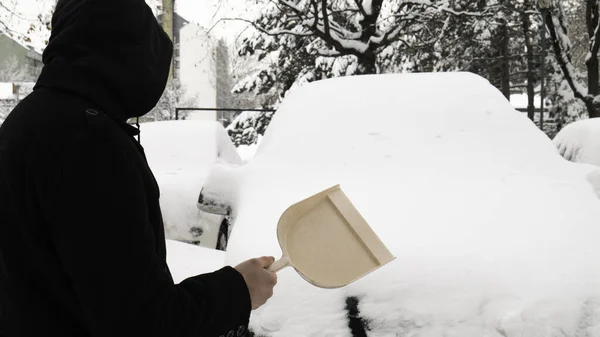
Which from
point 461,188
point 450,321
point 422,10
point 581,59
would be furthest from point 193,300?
point 581,59

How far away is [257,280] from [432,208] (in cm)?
160

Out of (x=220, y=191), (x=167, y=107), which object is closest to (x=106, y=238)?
(x=220, y=191)

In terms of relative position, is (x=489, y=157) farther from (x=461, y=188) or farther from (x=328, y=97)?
(x=328, y=97)

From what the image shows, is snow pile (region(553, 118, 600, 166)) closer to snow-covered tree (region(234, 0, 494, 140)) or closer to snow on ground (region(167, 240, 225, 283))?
snow on ground (region(167, 240, 225, 283))

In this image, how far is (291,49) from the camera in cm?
1614

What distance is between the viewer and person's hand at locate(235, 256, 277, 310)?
3.92 feet

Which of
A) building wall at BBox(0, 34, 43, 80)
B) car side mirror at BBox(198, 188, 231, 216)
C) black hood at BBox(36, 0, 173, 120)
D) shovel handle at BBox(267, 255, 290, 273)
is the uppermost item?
building wall at BBox(0, 34, 43, 80)

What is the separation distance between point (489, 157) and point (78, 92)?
8.87ft

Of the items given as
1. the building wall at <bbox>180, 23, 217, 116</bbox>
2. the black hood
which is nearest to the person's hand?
the black hood

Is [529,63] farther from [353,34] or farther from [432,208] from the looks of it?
[432,208]

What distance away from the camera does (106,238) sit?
95 centimetres

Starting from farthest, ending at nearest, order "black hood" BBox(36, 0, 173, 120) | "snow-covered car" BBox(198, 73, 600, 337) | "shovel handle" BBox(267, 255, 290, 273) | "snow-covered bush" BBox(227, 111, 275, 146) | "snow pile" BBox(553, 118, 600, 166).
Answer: "snow-covered bush" BBox(227, 111, 275, 146) < "snow pile" BBox(553, 118, 600, 166) < "snow-covered car" BBox(198, 73, 600, 337) < "shovel handle" BBox(267, 255, 290, 273) < "black hood" BBox(36, 0, 173, 120)

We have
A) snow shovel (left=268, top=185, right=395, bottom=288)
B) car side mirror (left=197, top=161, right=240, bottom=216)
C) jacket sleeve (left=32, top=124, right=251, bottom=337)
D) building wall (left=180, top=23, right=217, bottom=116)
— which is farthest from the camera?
building wall (left=180, top=23, right=217, bottom=116)

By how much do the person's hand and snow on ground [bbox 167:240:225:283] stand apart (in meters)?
2.24
